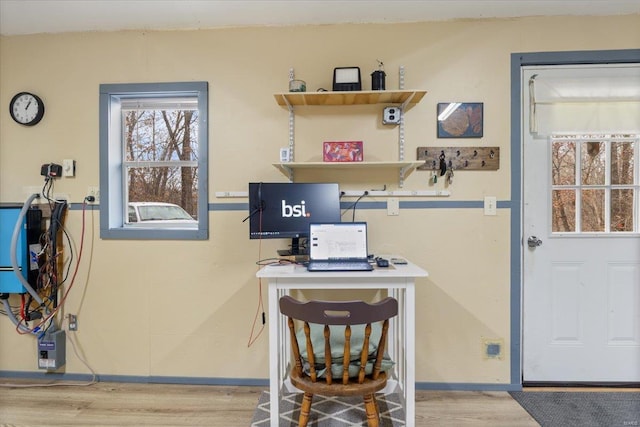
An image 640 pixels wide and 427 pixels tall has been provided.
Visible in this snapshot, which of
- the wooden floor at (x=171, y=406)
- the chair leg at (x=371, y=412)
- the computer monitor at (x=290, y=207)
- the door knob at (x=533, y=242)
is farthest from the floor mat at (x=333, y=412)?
the door knob at (x=533, y=242)

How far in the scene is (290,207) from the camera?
80.2 inches

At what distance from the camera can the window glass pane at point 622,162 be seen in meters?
2.17

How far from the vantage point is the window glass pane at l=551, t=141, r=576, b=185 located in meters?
2.19

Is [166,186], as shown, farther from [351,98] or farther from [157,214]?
[351,98]

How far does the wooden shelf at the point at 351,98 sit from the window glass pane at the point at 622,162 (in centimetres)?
130

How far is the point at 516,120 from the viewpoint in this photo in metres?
2.16

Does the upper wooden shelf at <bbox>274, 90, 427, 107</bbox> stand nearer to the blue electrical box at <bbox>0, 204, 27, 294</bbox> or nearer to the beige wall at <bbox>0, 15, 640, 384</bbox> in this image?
the beige wall at <bbox>0, 15, 640, 384</bbox>

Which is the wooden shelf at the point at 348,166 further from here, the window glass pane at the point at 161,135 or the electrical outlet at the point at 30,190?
the electrical outlet at the point at 30,190

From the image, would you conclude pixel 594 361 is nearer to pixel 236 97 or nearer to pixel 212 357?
pixel 212 357

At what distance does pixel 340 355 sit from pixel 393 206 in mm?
1035

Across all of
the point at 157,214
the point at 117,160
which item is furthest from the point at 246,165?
the point at 117,160

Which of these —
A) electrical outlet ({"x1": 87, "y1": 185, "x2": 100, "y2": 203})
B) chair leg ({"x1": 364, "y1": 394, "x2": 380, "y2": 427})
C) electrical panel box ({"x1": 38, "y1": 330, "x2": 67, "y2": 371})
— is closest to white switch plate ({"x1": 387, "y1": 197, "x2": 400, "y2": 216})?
chair leg ({"x1": 364, "y1": 394, "x2": 380, "y2": 427})

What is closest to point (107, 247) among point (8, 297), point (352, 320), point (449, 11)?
point (8, 297)

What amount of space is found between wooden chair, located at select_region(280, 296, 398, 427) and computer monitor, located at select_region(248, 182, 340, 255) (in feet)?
2.04
